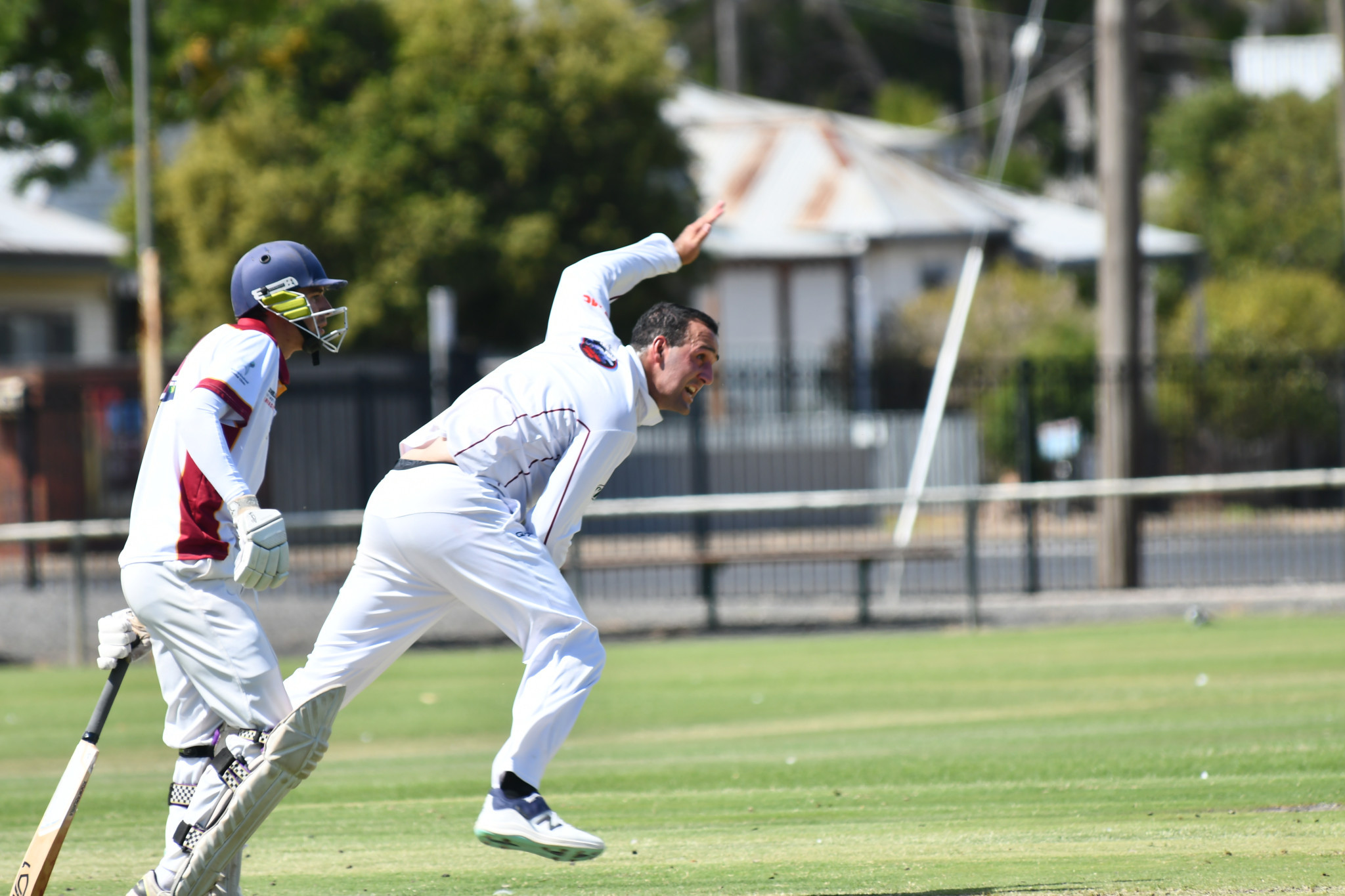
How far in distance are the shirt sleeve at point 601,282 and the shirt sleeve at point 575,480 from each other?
1.40ft

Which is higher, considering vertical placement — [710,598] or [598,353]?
[598,353]

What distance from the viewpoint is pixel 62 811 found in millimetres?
5020

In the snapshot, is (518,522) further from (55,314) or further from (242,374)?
(55,314)

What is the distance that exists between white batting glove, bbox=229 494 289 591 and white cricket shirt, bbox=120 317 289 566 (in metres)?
0.14

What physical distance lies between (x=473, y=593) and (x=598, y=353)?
0.84 meters

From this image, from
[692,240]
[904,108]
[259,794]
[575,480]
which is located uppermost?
[904,108]

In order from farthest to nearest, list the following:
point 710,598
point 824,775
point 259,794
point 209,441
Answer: point 710,598
point 824,775
point 209,441
point 259,794

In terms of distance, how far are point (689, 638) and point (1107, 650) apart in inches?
153

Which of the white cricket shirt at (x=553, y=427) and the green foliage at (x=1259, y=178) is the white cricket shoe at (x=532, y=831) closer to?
the white cricket shirt at (x=553, y=427)

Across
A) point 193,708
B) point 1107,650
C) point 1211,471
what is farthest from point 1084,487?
point 193,708

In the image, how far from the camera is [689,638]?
1475 centimetres

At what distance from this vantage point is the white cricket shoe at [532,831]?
4621mm

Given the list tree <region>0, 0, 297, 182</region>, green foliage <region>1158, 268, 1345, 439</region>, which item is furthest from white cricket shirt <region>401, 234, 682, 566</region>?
green foliage <region>1158, 268, 1345, 439</region>

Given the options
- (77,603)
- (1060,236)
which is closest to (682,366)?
(77,603)
